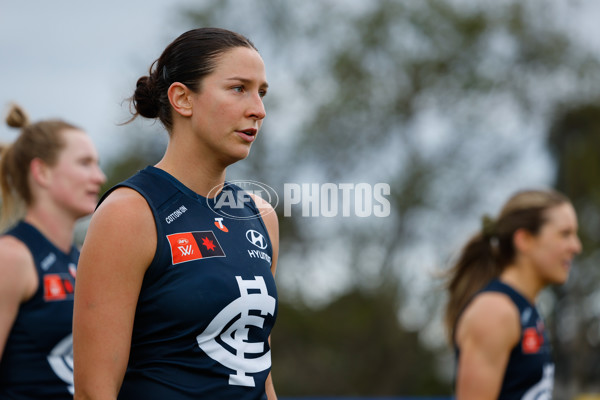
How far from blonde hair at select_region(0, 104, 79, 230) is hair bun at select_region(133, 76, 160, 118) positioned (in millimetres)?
1426

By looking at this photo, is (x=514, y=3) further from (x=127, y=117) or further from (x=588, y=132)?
(x=127, y=117)

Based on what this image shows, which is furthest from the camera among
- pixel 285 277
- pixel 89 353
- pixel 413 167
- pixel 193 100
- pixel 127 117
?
pixel 413 167

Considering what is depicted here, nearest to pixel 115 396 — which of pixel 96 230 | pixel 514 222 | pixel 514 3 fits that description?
pixel 96 230

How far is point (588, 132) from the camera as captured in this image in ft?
69.4

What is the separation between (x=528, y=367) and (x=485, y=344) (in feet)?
1.00

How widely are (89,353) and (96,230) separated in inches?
14.5

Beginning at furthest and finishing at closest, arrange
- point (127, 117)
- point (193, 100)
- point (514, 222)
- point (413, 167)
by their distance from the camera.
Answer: point (413, 167) < point (514, 222) < point (127, 117) < point (193, 100)

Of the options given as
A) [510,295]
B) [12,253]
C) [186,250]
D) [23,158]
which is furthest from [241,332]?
[510,295]

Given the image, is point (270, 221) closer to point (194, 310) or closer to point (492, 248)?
point (194, 310)

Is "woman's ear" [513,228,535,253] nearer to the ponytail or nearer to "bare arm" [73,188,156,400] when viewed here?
the ponytail

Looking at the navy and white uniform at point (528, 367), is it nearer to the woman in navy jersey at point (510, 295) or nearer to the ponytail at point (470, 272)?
the woman in navy jersey at point (510, 295)

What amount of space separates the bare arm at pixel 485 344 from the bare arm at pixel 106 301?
97.5 inches

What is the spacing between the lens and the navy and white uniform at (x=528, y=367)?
4.29 meters

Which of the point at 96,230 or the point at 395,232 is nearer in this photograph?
the point at 96,230
